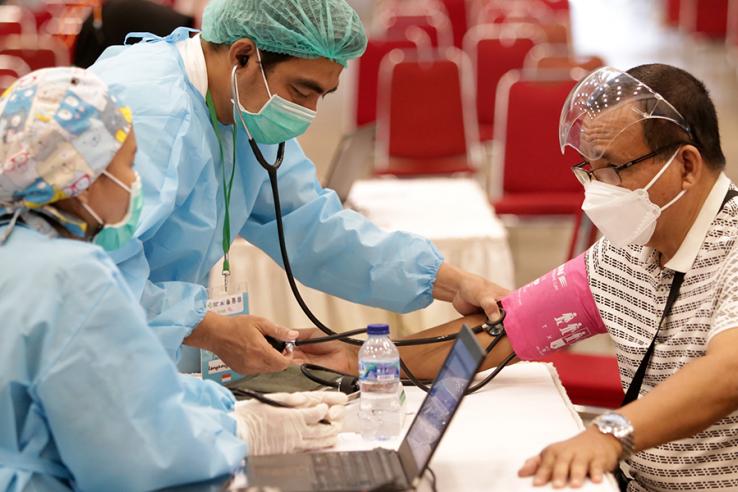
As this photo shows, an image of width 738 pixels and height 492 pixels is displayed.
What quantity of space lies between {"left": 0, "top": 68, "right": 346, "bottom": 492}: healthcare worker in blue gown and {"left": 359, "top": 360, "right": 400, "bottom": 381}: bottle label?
18.2 inches

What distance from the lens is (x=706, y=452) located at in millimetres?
1748

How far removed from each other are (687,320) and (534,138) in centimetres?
300

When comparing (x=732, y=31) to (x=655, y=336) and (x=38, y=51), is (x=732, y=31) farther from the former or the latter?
(x=655, y=336)

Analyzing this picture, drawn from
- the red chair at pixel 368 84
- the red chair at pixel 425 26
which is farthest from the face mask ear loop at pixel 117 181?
the red chair at pixel 425 26

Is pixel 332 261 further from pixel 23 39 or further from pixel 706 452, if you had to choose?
pixel 23 39

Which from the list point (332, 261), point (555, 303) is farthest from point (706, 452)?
point (332, 261)

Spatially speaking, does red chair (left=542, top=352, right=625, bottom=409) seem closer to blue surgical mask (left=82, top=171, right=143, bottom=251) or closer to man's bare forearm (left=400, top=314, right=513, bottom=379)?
man's bare forearm (left=400, top=314, right=513, bottom=379)

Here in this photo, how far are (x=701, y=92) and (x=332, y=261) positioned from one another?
2.72ft

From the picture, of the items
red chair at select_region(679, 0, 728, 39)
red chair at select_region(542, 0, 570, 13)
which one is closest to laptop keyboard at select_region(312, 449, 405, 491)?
red chair at select_region(542, 0, 570, 13)

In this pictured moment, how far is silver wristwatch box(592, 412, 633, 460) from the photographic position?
149cm

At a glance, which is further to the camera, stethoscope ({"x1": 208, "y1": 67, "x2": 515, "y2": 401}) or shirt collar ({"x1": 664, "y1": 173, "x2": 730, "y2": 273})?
stethoscope ({"x1": 208, "y1": 67, "x2": 515, "y2": 401})

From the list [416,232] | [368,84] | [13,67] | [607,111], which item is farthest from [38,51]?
[607,111]

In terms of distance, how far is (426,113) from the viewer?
17.3 ft

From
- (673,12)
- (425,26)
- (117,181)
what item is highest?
(117,181)
